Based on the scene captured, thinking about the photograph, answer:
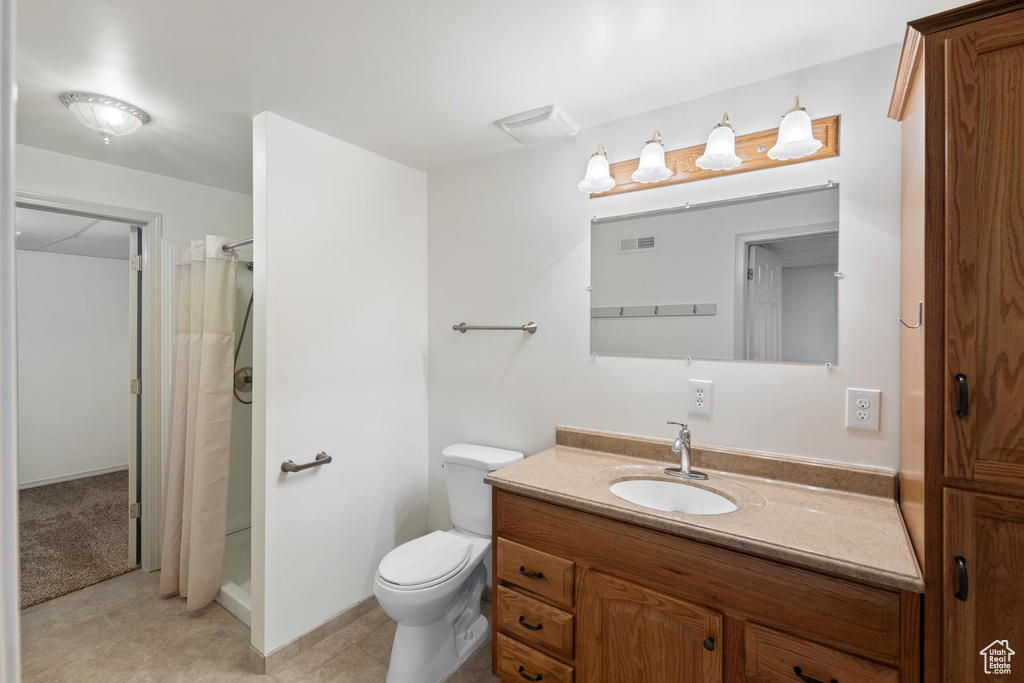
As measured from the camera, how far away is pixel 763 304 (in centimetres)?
171

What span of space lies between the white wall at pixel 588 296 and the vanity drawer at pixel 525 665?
0.84m

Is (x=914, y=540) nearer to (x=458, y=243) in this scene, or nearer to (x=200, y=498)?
(x=458, y=243)

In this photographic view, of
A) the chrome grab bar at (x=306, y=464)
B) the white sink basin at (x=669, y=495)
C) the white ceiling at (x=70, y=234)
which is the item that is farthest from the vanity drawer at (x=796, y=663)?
the white ceiling at (x=70, y=234)

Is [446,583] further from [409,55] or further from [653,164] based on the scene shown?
[409,55]

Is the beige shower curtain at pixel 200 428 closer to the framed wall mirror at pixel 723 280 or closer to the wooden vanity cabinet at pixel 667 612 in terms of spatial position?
the wooden vanity cabinet at pixel 667 612

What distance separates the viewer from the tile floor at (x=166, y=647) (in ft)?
6.23

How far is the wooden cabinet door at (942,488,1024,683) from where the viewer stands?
0.98 meters

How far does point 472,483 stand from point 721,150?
5.68 ft

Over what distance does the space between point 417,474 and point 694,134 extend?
218 centimetres

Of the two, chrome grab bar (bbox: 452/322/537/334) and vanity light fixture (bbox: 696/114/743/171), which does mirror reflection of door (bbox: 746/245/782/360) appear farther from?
chrome grab bar (bbox: 452/322/537/334)

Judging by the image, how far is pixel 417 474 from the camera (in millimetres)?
2643

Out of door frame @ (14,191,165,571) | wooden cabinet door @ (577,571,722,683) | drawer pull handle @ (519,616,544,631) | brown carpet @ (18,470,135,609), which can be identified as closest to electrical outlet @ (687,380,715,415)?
wooden cabinet door @ (577,571,722,683)

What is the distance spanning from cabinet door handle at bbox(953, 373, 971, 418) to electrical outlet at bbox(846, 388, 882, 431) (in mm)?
527

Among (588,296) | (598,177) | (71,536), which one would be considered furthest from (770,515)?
(71,536)
